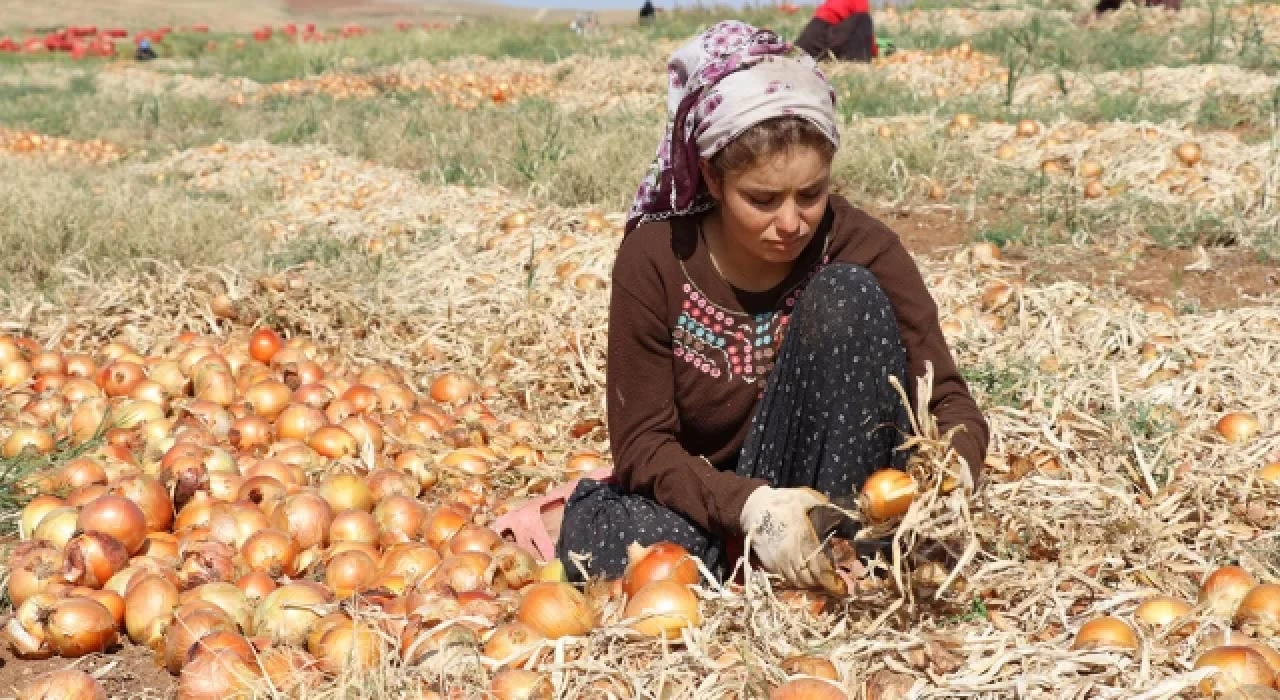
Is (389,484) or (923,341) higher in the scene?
(923,341)

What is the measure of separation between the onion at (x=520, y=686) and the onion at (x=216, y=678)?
1.39 feet

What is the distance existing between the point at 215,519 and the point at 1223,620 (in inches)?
88.3

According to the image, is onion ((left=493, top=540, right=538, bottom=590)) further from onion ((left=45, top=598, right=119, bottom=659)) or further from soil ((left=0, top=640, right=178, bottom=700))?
onion ((left=45, top=598, right=119, bottom=659))

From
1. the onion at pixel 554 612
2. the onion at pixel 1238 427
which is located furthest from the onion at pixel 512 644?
the onion at pixel 1238 427

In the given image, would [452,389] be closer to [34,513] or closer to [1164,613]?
[34,513]

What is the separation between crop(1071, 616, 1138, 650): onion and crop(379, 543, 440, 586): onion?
4.41 feet

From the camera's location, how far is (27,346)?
4.16 m

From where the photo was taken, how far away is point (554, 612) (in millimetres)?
2199

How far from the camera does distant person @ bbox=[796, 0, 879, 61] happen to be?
38.9 feet

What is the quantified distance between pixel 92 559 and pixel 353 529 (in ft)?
1.92

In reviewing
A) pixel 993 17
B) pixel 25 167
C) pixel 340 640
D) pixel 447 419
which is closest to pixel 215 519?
pixel 340 640

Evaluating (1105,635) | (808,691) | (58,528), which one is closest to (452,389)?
(58,528)

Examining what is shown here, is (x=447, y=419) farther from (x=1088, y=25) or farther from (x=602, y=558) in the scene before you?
(x=1088, y=25)

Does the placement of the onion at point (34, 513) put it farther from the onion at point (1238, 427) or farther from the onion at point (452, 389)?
the onion at point (1238, 427)
